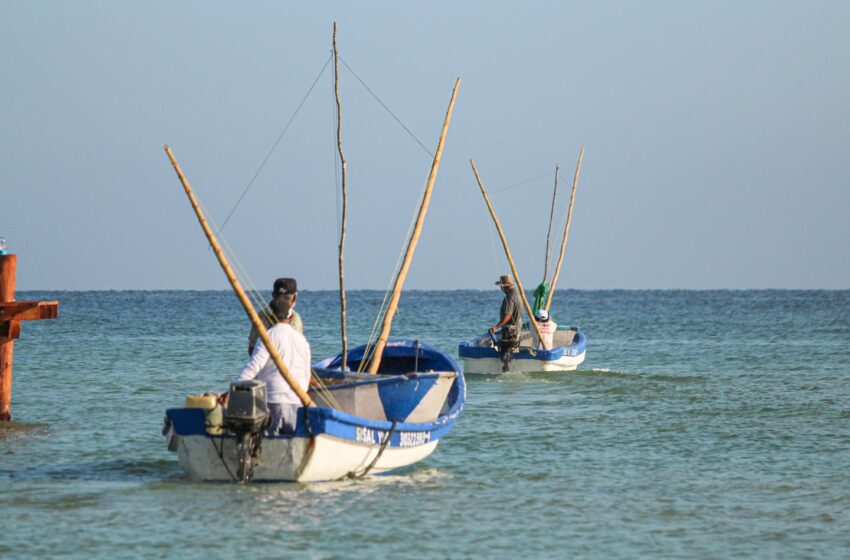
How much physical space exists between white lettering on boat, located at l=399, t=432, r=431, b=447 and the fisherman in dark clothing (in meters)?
11.1

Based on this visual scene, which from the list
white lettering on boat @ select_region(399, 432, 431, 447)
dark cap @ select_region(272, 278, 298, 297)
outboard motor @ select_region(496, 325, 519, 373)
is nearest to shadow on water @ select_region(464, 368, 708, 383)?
outboard motor @ select_region(496, 325, 519, 373)

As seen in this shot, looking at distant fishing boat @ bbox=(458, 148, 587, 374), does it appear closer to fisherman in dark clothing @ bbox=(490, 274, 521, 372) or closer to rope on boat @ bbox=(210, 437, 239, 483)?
fisherman in dark clothing @ bbox=(490, 274, 521, 372)

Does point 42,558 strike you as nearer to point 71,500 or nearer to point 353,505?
point 71,500

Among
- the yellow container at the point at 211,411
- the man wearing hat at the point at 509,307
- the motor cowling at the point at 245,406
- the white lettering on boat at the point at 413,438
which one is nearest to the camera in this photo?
the motor cowling at the point at 245,406

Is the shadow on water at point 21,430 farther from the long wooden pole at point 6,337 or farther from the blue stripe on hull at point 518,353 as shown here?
the blue stripe on hull at point 518,353

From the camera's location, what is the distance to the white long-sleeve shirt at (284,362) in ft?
44.0

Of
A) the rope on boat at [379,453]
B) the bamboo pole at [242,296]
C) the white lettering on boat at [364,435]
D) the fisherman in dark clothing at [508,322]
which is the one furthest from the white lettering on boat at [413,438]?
the fisherman in dark clothing at [508,322]

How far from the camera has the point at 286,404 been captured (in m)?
13.5

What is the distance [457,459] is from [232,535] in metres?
5.49

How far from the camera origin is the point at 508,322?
28.0 m

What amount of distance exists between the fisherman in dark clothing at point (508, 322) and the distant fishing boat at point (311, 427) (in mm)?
10136

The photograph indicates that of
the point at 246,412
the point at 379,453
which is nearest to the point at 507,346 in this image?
the point at 379,453

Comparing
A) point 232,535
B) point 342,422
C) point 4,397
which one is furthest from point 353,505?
point 4,397

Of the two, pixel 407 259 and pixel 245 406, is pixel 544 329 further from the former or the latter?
pixel 245 406
